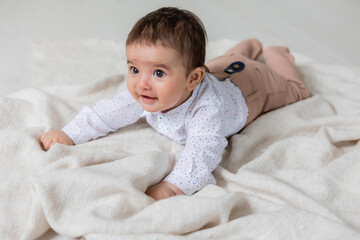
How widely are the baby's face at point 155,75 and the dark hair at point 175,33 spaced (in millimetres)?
15

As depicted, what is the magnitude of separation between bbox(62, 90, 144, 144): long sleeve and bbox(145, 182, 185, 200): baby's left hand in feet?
0.87

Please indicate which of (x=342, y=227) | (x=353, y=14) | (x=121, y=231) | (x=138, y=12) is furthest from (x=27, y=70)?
(x=353, y=14)

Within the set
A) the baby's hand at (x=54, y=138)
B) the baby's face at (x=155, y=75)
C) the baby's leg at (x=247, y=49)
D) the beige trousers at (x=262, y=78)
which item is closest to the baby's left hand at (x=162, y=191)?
the baby's face at (x=155, y=75)

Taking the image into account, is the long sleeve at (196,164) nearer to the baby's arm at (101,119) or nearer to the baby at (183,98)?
the baby at (183,98)

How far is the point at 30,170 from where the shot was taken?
1087 millimetres

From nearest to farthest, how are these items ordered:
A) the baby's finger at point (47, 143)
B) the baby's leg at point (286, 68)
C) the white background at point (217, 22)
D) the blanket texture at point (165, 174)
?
the blanket texture at point (165, 174) → the baby's finger at point (47, 143) → the baby's leg at point (286, 68) → the white background at point (217, 22)

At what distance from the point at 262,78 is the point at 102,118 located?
519 millimetres

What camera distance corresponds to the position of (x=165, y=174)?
115 cm

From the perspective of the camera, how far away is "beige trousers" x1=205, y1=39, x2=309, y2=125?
4.59ft

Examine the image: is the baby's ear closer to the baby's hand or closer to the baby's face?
the baby's face

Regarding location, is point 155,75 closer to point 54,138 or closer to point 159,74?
point 159,74

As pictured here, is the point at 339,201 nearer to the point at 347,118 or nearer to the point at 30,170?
the point at 347,118

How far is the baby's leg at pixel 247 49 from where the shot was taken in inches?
66.7

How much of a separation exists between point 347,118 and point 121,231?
2.56 feet
